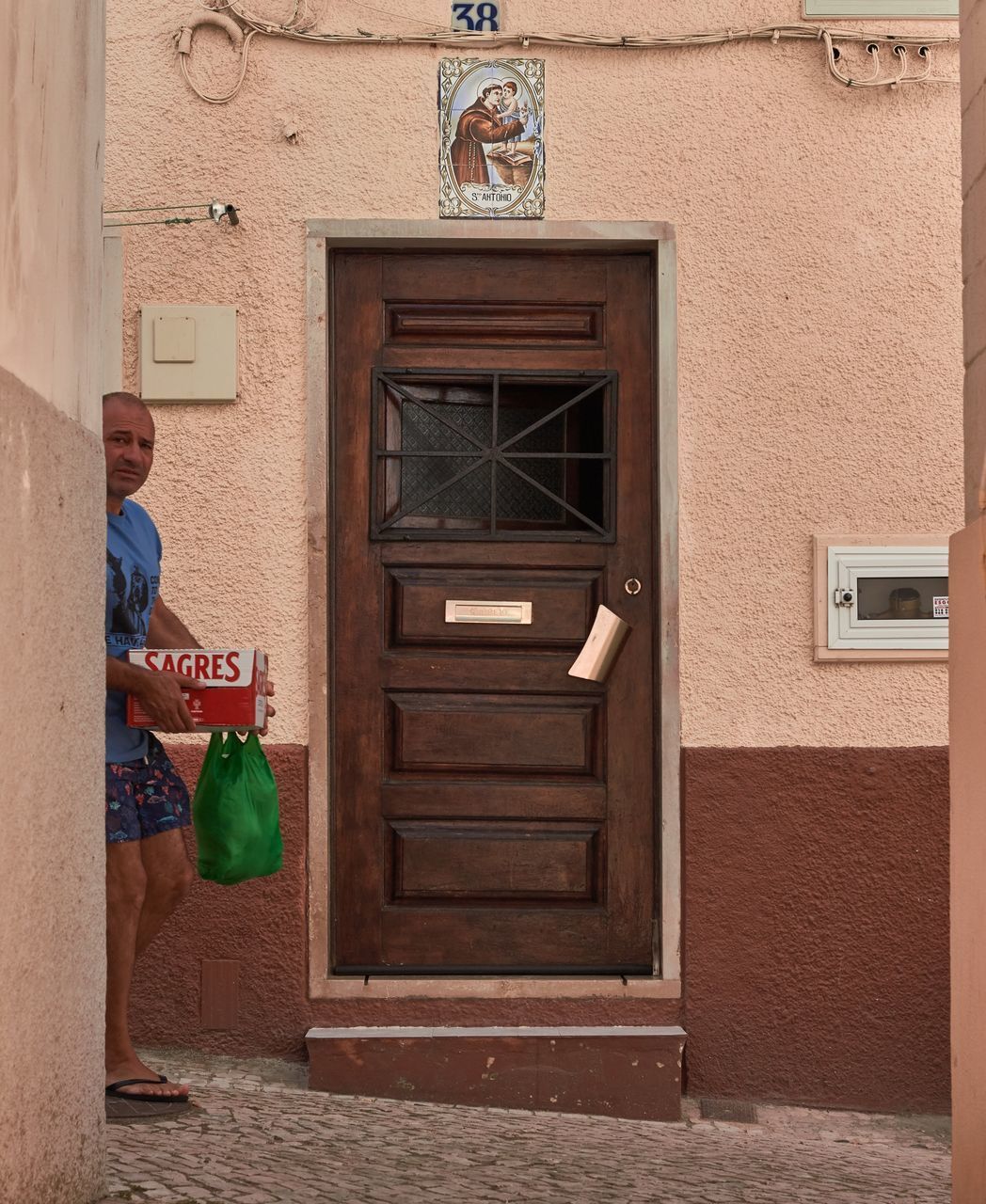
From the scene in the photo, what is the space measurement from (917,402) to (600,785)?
5.56ft

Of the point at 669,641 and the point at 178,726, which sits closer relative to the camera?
the point at 178,726

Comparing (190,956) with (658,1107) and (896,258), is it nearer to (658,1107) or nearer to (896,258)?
(658,1107)

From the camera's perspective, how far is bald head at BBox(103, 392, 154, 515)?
4.42 meters

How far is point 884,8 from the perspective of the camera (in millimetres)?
5539

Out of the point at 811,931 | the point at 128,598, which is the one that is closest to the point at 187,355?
the point at 128,598

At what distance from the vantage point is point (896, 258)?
219 inches

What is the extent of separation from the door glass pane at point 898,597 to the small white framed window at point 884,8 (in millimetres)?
1909

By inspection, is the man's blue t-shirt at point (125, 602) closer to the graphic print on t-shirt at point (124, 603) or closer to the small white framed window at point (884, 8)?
the graphic print on t-shirt at point (124, 603)

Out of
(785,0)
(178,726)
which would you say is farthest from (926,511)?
(178,726)

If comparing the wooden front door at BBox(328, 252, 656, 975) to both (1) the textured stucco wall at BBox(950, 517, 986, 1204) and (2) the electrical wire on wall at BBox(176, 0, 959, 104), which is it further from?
(1) the textured stucco wall at BBox(950, 517, 986, 1204)

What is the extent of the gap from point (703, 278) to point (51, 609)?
3.01 m

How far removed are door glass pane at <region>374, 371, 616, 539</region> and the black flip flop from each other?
2045mm

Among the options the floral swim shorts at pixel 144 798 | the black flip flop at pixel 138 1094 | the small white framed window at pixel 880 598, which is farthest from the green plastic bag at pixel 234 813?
the small white framed window at pixel 880 598

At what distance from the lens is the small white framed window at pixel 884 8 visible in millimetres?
5531
